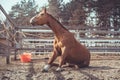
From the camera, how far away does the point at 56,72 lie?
200 inches

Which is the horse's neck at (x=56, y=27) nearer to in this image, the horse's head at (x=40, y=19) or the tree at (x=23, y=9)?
the horse's head at (x=40, y=19)

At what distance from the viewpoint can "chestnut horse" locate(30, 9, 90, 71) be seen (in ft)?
18.9

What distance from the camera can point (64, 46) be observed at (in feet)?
18.8

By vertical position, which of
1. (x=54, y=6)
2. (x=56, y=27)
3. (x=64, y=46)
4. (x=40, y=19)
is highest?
(x=54, y=6)

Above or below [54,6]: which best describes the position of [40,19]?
below

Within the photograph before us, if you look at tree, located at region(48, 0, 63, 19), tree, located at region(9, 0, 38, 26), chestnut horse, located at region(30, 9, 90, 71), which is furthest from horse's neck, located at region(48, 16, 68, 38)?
tree, located at region(9, 0, 38, 26)

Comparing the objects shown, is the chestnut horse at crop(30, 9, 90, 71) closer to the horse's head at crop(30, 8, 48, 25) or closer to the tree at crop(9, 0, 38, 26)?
the horse's head at crop(30, 8, 48, 25)

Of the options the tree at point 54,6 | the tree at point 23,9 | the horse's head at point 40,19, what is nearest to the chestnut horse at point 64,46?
the horse's head at point 40,19

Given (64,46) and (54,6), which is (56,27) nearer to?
(64,46)

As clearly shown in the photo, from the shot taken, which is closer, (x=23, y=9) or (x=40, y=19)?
(x=40, y=19)

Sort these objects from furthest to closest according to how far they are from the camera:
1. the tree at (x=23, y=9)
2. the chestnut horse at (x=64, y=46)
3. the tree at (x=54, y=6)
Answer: the tree at (x=23, y=9), the tree at (x=54, y=6), the chestnut horse at (x=64, y=46)

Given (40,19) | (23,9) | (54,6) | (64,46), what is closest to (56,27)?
(40,19)

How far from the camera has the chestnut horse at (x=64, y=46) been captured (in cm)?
577

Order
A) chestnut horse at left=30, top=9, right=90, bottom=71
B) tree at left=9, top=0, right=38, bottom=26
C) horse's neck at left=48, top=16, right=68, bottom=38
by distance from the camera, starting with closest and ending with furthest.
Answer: chestnut horse at left=30, top=9, right=90, bottom=71, horse's neck at left=48, top=16, right=68, bottom=38, tree at left=9, top=0, right=38, bottom=26
